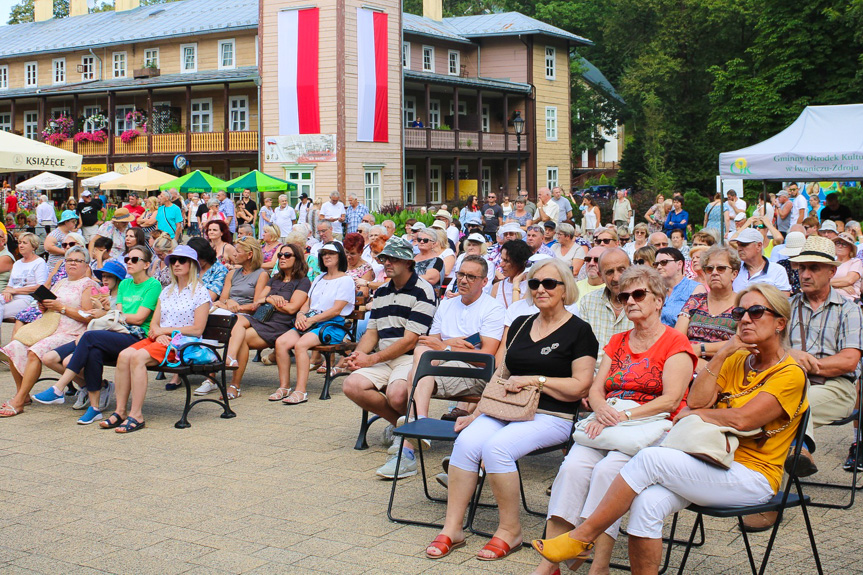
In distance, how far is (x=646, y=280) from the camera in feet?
16.9

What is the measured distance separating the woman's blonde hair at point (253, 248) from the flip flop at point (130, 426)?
2.80 m

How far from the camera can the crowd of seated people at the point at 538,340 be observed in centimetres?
454

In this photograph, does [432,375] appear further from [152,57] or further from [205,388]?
[152,57]

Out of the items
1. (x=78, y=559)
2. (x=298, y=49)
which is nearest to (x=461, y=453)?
(x=78, y=559)

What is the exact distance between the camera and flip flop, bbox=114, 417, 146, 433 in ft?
26.0

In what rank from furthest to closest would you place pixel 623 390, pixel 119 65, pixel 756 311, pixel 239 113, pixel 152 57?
pixel 119 65 < pixel 152 57 < pixel 239 113 < pixel 623 390 < pixel 756 311

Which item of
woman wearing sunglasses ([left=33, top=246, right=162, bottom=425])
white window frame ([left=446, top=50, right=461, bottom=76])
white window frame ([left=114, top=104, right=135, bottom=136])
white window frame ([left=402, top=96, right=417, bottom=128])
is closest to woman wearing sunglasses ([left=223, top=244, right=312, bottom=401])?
woman wearing sunglasses ([left=33, top=246, right=162, bottom=425])

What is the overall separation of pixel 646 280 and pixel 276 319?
Answer: 5180 millimetres

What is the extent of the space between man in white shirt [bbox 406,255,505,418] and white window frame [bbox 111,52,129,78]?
4129 centimetres

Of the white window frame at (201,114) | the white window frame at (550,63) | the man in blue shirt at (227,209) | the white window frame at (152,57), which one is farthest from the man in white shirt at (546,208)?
the white window frame at (550,63)

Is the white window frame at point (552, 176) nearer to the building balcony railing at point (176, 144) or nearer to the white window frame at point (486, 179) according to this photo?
the white window frame at point (486, 179)

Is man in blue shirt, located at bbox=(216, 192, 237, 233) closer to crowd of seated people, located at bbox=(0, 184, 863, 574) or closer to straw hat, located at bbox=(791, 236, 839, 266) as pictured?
crowd of seated people, located at bbox=(0, 184, 863, 574)

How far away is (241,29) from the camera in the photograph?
40.8m

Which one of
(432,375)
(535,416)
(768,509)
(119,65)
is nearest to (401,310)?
(432,375)
